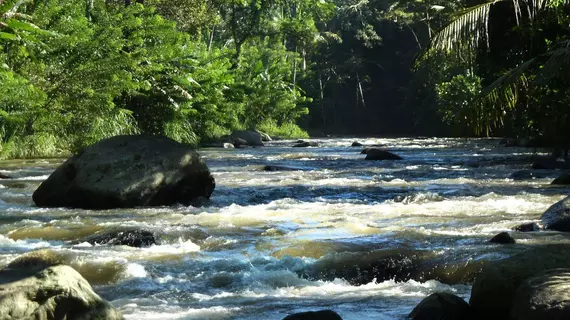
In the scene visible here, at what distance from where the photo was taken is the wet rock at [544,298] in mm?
4230

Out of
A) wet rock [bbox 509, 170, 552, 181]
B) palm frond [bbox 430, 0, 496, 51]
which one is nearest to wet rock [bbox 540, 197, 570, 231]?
palm frond [bbox 430, 0, 496, 51]

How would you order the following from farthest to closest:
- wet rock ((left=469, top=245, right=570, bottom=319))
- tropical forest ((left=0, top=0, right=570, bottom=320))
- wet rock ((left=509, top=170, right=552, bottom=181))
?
wet rock ((left=509, top=170, right=552, bottom=181))
tropical forest ((left=0, top=0, right=570, bottom=320))
wet rock ((left=469, top=245, right=570, bottom=319))

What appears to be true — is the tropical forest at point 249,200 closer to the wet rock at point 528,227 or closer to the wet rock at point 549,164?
the wet rock at point 528,227

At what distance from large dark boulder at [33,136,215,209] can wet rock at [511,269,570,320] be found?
675cm

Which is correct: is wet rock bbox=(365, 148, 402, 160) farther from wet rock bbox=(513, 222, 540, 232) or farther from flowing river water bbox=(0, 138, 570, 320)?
wet rock bbox=(513, 222, 540, 232)

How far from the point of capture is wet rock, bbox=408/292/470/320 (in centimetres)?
475

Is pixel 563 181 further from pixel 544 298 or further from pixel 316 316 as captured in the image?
pixel 316 316

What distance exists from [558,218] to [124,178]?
5626 millimetres

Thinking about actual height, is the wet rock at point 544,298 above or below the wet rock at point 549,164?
above

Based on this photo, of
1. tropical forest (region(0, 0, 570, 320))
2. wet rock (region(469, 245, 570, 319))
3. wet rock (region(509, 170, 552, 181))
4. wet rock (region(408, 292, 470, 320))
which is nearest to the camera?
wet rock (region(408, 292, 470, 320))

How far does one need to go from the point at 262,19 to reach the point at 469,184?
30.7 m

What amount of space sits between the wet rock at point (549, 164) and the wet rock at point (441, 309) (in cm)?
1249

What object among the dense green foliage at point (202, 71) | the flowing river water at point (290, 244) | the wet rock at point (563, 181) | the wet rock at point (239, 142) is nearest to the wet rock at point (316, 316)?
the flowing river water at point (290, 244)

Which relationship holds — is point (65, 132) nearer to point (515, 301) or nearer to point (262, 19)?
point (515, 301)
